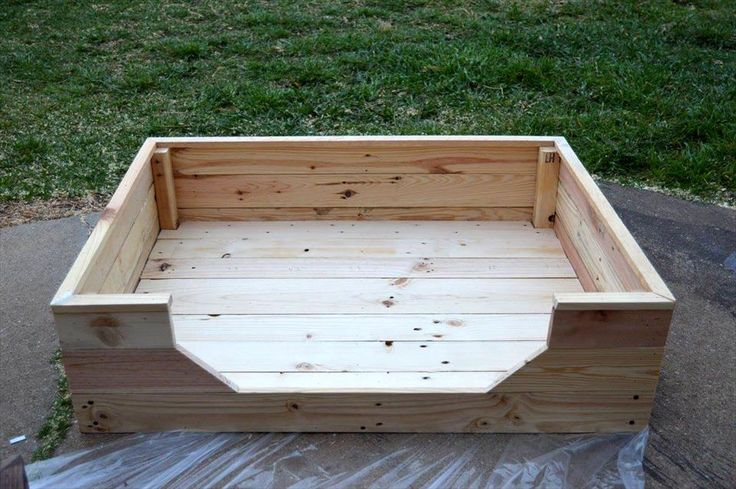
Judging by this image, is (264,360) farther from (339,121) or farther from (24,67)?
(24,67)

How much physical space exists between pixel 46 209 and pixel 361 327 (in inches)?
67.2

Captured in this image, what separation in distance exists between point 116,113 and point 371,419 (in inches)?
121

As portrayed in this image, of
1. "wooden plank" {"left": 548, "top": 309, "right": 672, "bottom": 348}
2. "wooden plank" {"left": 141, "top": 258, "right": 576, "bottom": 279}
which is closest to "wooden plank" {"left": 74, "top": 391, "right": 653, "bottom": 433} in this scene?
"wooden plank" {"left": 548, "top": 309, "right": 672, "bottom": 348}

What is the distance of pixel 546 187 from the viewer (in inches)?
110

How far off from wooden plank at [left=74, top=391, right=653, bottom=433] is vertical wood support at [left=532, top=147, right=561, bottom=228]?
3.45ft

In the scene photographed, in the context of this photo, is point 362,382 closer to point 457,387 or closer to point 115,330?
point 457,387

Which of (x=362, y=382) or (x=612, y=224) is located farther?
(x=612, y=224)

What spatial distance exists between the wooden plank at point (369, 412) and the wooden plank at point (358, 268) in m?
0.70

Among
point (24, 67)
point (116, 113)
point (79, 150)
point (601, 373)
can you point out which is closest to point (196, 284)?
point (601, 373)

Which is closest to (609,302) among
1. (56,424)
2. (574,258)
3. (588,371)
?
(588,371)

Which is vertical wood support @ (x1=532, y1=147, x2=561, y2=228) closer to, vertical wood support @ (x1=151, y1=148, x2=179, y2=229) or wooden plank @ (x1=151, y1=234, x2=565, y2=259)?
wooden plank @ (x1=151, y1=234, x2=565, y2=259)

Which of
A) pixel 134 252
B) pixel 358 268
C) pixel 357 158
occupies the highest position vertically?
pixel 357 158

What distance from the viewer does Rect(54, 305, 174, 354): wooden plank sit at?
1.78 meters

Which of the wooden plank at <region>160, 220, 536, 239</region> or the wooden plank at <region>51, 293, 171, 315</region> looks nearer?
the wooden plank at <region>51, 293, 171, 315</region>
